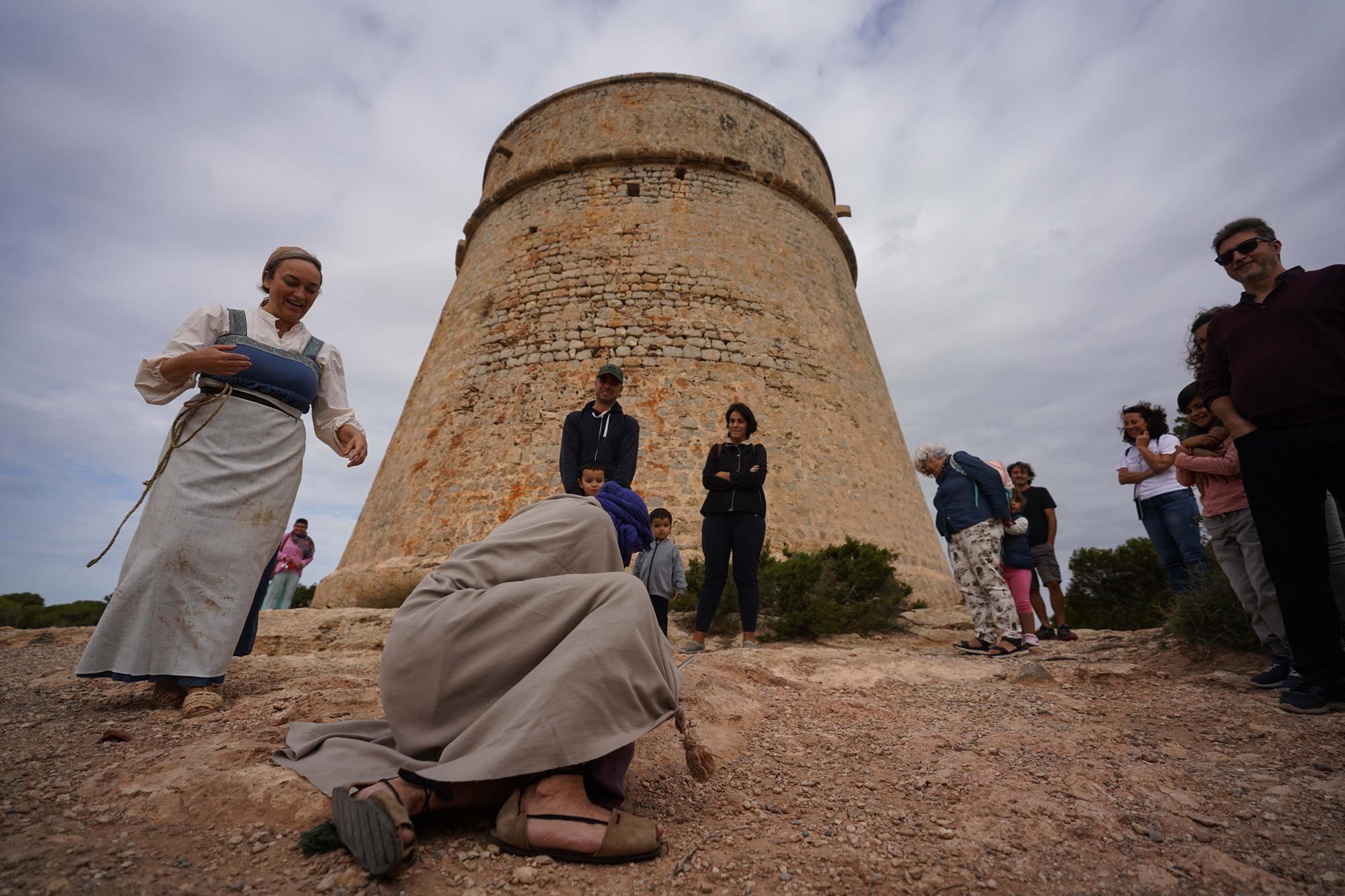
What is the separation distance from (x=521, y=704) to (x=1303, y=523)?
2.87 meters

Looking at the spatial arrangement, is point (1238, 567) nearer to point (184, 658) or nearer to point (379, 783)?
point (379, 783)

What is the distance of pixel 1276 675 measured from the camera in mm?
2711

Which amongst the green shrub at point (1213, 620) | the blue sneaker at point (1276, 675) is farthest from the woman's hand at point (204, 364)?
the green shrub at point (1213, 620)

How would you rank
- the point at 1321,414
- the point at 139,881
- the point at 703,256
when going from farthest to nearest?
the point at 703,256
the point at 1321,414
the point at 139,881

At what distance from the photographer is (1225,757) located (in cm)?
198

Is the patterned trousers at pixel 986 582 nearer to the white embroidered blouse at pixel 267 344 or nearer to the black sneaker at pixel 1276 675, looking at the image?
the black sneaker at pixel 1276 675

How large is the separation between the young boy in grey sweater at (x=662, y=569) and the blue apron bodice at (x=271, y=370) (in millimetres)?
2188

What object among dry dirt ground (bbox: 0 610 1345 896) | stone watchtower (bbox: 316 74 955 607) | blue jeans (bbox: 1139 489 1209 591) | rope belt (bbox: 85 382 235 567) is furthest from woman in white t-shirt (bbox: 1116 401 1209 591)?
rope belt (bbox: 85 382 235 567)

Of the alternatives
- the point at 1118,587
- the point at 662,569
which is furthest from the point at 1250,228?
the point at 1118,587

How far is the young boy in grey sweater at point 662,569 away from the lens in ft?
13.7

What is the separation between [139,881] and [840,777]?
5.47 feet

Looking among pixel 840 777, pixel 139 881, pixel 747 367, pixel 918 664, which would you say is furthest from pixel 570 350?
pixel 139 881

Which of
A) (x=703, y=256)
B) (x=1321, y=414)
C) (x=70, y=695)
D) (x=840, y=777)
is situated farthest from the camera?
(x=703, y=256)

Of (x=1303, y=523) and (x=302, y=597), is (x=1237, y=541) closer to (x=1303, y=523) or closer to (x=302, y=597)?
(x=1303, y=523)
